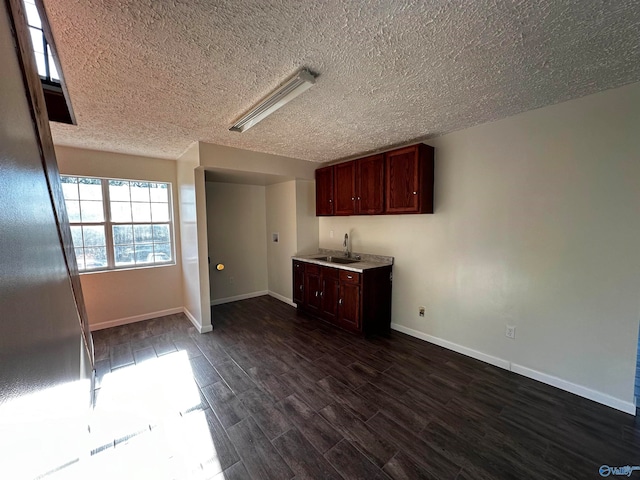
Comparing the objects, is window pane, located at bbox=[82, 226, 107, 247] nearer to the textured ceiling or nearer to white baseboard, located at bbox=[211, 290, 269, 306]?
the textured ceiling

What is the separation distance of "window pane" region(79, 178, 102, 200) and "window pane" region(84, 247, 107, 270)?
0.72m

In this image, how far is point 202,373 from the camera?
2.53 meters

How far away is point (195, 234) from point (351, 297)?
→ 2.23m

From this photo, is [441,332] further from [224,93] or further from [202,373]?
[224,93]

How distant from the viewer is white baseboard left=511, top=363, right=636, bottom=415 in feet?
6.45

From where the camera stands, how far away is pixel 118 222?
3721 mm

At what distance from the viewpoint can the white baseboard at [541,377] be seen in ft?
6.52

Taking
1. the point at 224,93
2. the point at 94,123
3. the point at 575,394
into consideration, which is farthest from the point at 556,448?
the point at 94,123

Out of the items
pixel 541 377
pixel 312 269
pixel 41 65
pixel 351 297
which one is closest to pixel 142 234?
pixel 41 65

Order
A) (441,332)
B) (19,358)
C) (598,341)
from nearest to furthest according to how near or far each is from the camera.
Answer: (19,358) < (598,341) < (441,332)

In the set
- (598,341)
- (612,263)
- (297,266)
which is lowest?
(598,341)

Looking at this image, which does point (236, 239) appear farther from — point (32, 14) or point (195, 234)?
point (32, 14)

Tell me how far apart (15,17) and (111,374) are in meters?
2.82

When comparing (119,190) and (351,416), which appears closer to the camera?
(351,416)
